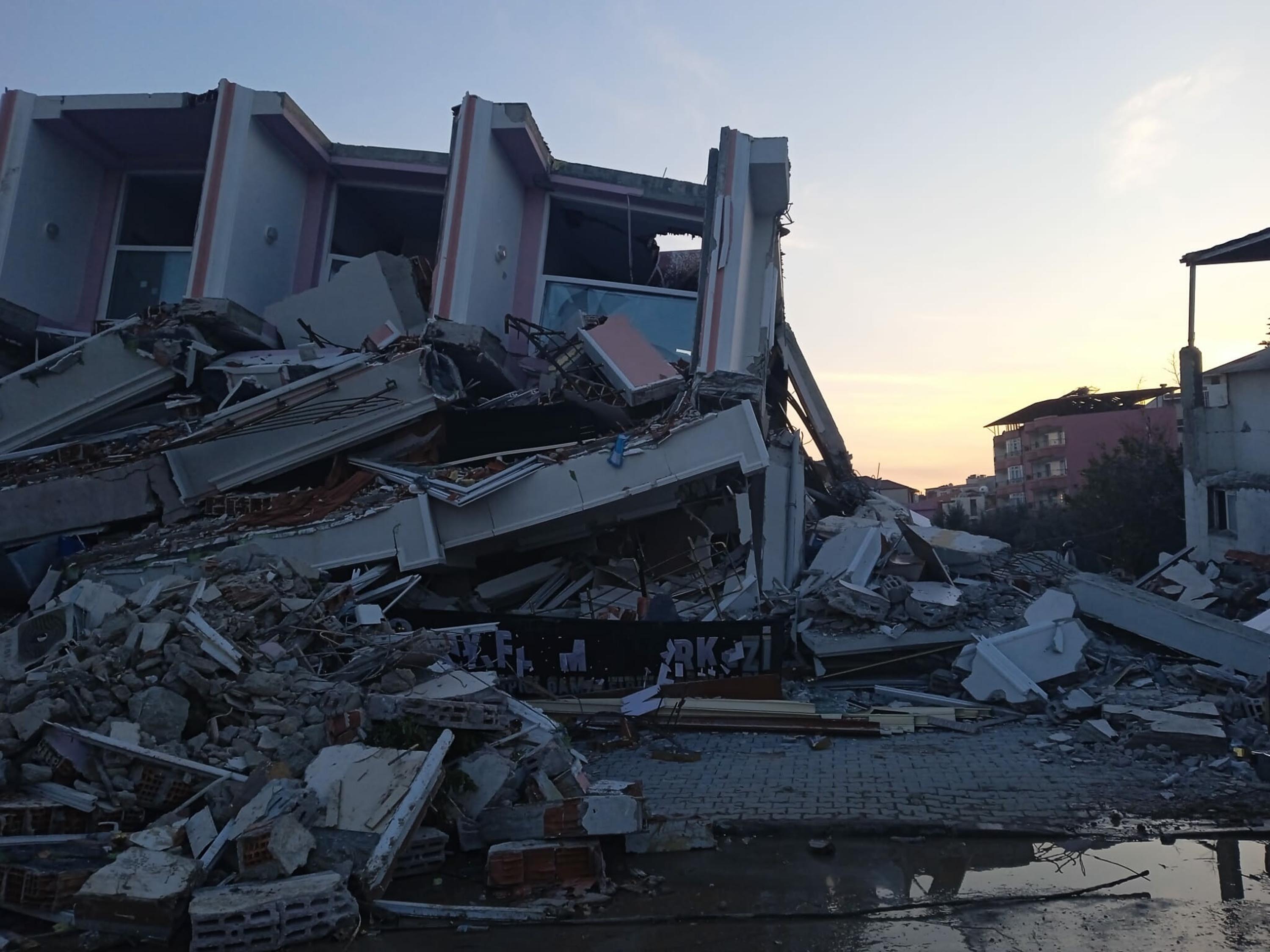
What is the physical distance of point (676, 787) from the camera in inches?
276

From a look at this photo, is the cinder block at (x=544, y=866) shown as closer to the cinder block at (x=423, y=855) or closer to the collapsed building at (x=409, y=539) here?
the collapsed building at (x=409, y=539)

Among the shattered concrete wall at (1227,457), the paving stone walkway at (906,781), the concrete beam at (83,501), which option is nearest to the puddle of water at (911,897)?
the paving stone walkway at (906,781)

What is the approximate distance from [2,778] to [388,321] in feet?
31.3

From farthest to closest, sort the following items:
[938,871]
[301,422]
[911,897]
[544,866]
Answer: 1. [301,422]
2. [938,871]
3. [544,866]
4. [911,897]

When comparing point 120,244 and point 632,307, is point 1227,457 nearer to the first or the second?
point 632,307

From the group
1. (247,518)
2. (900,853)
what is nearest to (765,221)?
(247,518)

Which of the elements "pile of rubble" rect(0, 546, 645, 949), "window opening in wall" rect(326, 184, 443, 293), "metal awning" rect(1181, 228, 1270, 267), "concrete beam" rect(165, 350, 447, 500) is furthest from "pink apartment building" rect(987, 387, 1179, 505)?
"pile of rubble" rect(0, 546, 645, 949)

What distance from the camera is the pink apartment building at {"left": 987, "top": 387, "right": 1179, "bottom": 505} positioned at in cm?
4000

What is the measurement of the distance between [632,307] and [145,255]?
8874 mm

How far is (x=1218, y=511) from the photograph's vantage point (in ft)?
55.1

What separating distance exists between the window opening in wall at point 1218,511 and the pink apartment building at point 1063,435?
20.8 m

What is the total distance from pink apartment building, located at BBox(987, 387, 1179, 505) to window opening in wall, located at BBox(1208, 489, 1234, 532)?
20836mm

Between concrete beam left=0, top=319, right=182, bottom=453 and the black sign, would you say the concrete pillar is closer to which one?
the black sign

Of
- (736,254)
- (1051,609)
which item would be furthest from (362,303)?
(1051,609)
